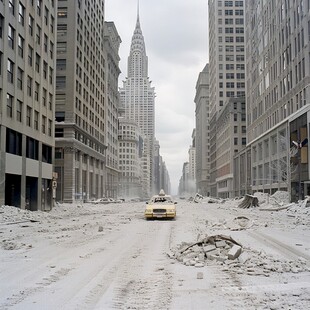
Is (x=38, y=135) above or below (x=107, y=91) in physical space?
below

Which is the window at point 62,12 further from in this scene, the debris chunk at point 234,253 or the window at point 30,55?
the debris chunk at point 234,253

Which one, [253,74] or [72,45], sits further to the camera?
[253,74]

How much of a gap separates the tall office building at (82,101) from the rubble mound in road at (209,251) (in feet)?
194

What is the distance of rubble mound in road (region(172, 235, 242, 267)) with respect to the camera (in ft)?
32.6

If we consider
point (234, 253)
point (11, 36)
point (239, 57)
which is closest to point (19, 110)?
point (11, 36)

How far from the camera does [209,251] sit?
1062cm

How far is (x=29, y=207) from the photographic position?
1510 inches

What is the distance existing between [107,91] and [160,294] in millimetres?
100886

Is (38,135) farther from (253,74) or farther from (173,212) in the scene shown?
(253,74)

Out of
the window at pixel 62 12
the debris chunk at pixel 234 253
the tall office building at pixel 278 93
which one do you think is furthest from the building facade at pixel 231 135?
the debris chunk at pixel 234 253

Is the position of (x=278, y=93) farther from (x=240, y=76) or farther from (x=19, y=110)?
(x=240, y=76)

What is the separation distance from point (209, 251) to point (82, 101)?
68169 millimetres

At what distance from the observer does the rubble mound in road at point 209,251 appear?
32.6ft

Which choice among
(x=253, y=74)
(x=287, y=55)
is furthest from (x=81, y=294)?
(x=253, y=74)
